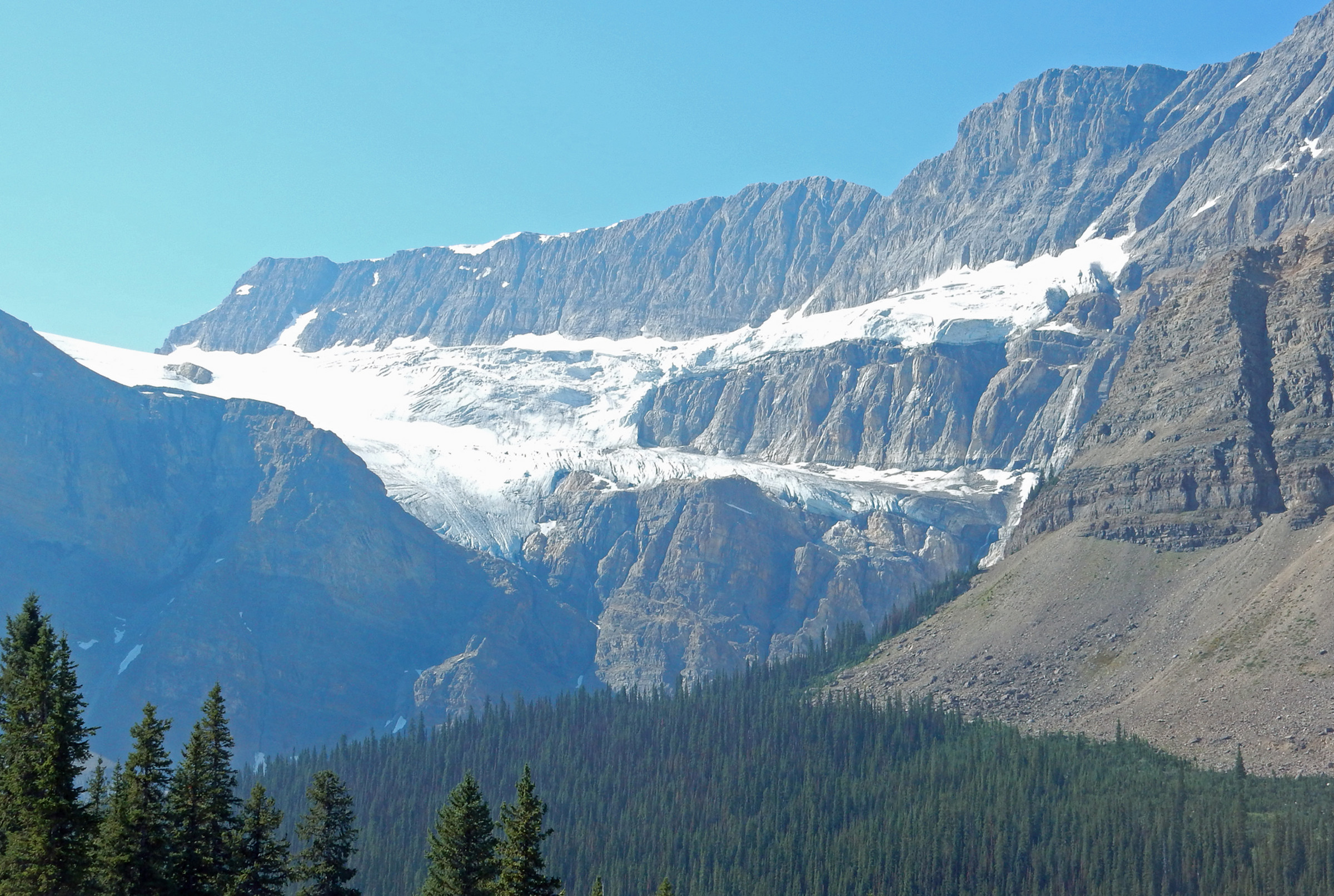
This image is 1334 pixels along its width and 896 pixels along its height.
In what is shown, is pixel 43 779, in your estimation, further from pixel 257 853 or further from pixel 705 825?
pixel 705 825

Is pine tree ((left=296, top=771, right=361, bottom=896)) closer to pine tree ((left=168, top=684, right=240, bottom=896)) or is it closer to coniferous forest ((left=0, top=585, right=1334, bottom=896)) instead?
coniferous forest ((left=0, top=585, right=1334, bottom=896))

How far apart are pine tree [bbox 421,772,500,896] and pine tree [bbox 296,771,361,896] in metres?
5.30

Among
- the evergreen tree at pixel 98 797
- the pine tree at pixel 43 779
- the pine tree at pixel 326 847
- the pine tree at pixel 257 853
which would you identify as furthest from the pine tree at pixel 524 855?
the pine tree at pixel 43 779

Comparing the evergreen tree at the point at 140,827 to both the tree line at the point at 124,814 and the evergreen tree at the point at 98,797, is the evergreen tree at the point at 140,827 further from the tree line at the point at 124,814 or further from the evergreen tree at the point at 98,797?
the evergreen tree at the point at 98,797

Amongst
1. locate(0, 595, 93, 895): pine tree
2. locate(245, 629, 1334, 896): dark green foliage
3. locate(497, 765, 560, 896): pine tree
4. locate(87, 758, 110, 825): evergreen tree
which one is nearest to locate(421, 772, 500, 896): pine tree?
locate(497, 765, 560, 896): pine tree

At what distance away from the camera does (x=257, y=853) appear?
55.9 meters

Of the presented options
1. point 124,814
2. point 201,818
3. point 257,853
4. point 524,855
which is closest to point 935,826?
point 524,855

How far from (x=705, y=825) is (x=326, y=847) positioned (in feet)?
401

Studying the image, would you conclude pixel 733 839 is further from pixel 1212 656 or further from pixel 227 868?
A: pixel 227 868

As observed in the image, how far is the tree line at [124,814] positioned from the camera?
46000 mm

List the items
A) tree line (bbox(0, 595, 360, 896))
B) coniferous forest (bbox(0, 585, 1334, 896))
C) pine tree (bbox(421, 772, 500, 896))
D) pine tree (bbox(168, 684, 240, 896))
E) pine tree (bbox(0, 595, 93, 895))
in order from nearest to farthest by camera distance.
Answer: pine tree (bbox(0, 595, 93, 895))
tree line (bbox(0, 595, 360, 896))
coniferous forest (bbox(0, 585, 1334, 896))
pine tree (bbox(168, 684, 240, 896))
pine tree (bbox(421, 772, 500, 896))

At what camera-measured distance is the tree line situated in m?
46.0

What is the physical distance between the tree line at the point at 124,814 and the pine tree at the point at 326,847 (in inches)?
2.0

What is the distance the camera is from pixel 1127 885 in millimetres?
140125
